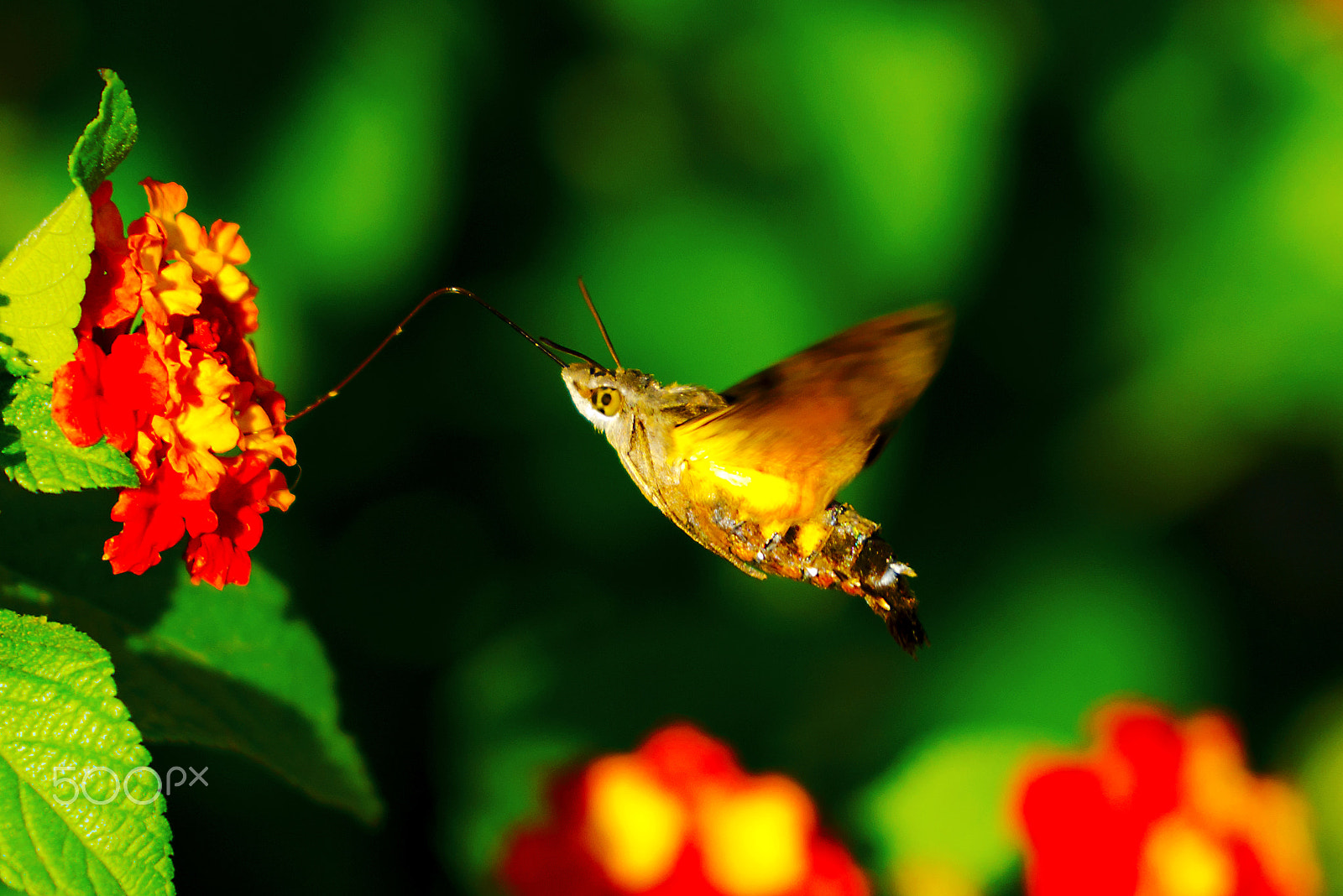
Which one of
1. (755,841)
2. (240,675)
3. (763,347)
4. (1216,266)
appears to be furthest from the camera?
(1216,266)

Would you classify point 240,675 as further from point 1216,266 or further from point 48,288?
point 1216,266

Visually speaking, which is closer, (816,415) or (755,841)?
(816,415)

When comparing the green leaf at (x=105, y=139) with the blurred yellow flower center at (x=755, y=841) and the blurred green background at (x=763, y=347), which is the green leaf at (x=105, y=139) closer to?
the blurred green background at (x=763, y=347)

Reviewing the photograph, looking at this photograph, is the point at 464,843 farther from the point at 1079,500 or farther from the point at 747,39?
the point at 747,39

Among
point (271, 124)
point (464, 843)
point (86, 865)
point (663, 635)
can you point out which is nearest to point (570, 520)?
point (663, 635)

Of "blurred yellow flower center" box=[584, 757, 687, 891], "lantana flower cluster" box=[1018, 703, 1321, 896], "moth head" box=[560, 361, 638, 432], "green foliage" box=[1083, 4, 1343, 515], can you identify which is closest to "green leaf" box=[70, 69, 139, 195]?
"moth head" box=[560, 361, 638, 432]

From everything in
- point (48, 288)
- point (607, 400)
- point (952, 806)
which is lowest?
point (952, 806)

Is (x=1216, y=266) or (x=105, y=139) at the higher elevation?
(x=105, y=139)

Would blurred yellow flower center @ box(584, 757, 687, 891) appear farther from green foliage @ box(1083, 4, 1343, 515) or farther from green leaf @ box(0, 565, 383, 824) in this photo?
green foliage @ box(1083, 4, 1343, 515)

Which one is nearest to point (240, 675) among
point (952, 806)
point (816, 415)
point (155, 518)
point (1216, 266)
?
point (155, 518)
